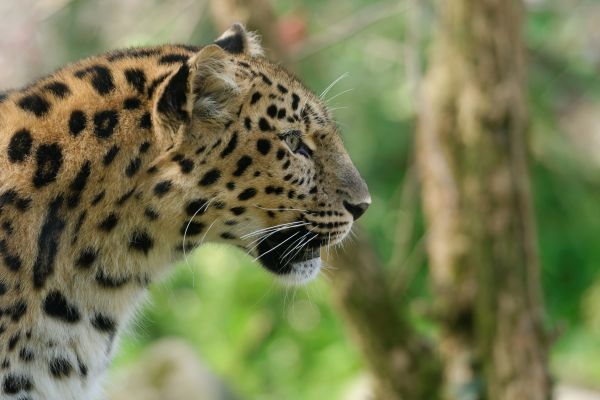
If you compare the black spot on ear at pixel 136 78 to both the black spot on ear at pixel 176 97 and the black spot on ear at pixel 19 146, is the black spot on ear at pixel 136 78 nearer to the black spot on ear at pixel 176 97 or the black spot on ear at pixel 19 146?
the black spot on ear at pixel 176 97

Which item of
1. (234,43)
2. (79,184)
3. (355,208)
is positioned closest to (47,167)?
(79,184)

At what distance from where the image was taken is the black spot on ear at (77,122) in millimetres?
4148

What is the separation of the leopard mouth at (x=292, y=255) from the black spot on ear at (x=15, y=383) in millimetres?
1244

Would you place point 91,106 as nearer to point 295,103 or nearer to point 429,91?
point 295,103

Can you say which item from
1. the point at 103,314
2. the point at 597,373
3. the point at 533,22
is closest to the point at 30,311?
the point at 103,314

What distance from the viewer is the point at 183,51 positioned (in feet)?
14.8

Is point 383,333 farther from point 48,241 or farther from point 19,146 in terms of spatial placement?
point 19,146

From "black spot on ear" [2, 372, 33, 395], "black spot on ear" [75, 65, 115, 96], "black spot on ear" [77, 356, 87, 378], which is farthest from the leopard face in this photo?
"black spot on ear" [2, 372, 33, 395]

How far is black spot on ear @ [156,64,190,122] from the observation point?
3.97 meters

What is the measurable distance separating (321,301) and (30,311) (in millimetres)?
8686

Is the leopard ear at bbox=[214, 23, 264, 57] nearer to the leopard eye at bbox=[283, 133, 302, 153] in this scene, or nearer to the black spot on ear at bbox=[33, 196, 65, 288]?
the leopard eye at bbox=[283, 133, 302, 153]

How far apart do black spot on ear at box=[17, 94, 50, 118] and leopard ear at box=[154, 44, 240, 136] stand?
56 cm

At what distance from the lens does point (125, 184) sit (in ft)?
13.6

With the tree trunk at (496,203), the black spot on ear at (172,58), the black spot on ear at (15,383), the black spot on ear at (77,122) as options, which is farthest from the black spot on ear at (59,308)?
the tree trunk at (496,203)
